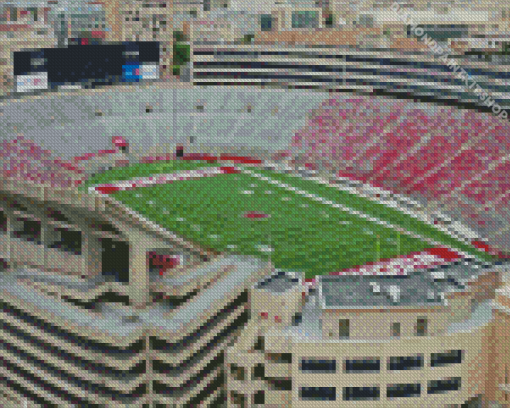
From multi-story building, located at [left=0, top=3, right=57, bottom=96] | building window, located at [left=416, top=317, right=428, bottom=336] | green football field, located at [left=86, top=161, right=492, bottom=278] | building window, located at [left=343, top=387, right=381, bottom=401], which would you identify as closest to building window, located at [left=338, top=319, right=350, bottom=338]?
building window, located at [left=343, top=387, right=381, bottom=401]

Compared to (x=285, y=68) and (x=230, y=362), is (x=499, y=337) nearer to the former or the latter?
(x=230, y=362)

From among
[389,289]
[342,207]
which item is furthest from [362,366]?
[342,207]

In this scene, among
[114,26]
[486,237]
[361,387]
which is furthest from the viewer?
[114,26]

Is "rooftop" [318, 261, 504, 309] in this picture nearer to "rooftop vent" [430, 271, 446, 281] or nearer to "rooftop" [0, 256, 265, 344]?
"rooftop vent" [430, 271, 446, 281]

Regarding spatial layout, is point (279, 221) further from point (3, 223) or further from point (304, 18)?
point (304, 18)

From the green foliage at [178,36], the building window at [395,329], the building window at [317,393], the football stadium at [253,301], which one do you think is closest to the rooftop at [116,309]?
the football stadium at [253,301]

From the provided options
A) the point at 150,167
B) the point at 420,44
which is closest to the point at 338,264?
the point at 150,167
